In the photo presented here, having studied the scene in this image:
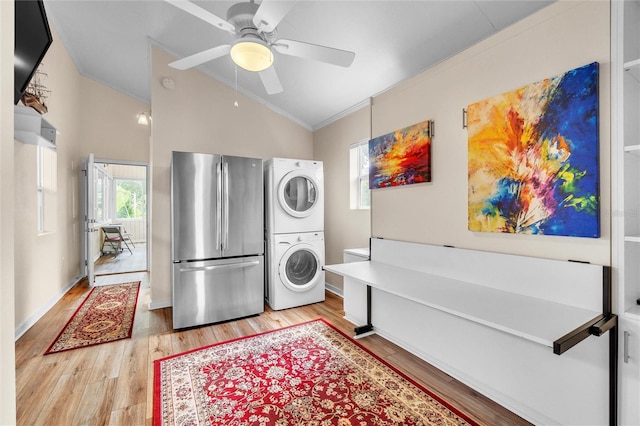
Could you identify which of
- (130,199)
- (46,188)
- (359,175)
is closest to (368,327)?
(359,175)

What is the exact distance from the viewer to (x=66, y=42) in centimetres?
404

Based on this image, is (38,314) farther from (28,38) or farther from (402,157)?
(402,157)

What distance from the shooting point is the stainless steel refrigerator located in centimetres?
303

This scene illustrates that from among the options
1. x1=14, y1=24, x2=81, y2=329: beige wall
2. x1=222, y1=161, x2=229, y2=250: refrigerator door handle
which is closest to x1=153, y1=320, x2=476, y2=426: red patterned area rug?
x1=222, y1=161, x2=229, y2=250: refrigerator door handle

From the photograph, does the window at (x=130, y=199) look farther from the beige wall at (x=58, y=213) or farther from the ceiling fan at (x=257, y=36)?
the ceiling fan at (x=257, y=36)

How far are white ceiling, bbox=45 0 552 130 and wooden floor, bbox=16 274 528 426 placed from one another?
8.39 ft

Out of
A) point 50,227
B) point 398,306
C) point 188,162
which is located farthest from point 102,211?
point 398,306

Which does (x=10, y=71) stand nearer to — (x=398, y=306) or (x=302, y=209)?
(x=398, y=306)

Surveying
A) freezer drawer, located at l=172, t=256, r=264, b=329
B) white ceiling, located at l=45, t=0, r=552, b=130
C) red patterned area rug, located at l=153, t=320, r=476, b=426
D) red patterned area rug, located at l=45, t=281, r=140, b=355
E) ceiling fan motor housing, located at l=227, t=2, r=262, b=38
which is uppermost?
white ceiling, located at l=45, t=0, r=552, b=130

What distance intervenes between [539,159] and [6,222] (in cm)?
232

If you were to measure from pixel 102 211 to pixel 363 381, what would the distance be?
7566 millimetres

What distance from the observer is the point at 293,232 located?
367cm

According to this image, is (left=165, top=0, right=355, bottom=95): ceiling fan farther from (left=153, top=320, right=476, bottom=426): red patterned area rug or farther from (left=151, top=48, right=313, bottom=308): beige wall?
(left=153, top=320, right=476, bottom=426): red patterned area rug

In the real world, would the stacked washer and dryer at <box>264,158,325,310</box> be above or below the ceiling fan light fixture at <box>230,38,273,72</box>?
below
